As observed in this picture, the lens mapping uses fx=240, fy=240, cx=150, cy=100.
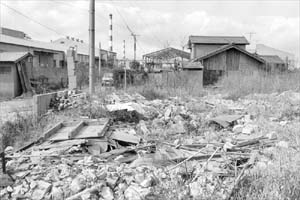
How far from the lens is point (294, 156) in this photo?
3527 mm

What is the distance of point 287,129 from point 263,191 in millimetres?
3443

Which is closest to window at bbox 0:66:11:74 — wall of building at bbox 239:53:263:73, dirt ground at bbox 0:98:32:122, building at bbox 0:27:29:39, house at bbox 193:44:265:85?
dirt ground at bbox 0:98:32:122

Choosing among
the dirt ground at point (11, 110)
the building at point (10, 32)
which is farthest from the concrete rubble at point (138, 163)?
the building at point (10, 32)

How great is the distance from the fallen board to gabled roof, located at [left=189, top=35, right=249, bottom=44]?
70.4 ft

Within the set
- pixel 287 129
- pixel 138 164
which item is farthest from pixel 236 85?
pixel 138 164

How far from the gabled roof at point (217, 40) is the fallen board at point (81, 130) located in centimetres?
2146

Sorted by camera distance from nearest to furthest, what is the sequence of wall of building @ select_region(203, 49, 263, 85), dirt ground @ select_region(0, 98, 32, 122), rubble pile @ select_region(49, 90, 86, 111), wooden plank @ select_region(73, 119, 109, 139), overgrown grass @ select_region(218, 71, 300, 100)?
wooden plank @ select_region(73, 119, 109, 139)
dirt ground @ select_region(0, 98, 32, 122)
rubble pile @ select_region(49, 90, 86, 111)
overgrown grass @ select_region(218, 71, 300, 100)
wall of building @ select_region(203, 49, 263, 85)

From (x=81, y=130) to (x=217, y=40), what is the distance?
23.6 meters

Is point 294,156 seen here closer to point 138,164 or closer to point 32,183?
point 138,164

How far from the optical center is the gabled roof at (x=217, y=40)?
2539cm

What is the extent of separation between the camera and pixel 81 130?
16.8ft

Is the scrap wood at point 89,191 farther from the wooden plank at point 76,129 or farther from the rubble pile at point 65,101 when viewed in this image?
the rubble pile at point 65,101

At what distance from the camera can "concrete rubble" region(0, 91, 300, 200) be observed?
2670mm

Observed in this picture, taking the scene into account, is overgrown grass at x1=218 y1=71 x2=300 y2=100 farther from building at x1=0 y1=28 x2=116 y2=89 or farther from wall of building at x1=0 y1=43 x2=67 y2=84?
wall of building at x1=0 y1=43 x2=67 y2=84
